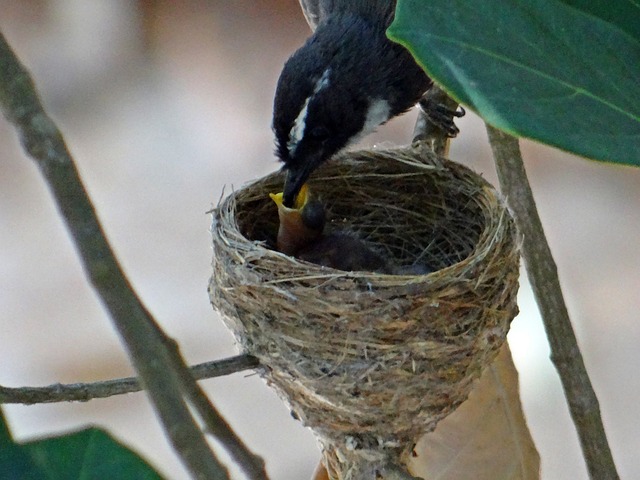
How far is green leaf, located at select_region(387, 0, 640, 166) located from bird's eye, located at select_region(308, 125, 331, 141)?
77 centimetres

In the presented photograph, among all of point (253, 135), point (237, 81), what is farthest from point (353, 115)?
point (237, 81)

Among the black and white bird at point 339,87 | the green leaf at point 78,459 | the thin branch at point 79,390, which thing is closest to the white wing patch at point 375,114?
the black and white bird at point 339,87

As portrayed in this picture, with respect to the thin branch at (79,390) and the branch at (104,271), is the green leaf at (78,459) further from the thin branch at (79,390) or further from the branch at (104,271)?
the thin branch at (79,390)

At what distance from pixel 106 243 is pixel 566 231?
10.0ft

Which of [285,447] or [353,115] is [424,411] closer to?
[353,115]

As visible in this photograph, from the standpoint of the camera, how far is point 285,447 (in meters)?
2.60

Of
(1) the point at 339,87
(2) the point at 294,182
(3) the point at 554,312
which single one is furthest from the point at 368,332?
(1) the point at 339,87

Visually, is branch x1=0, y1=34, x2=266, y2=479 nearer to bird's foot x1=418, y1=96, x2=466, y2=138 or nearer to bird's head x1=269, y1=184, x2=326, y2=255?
bird's head x1=269, y1=184, x2=326, y2=255

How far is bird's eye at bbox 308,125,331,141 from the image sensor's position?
53.3 inches

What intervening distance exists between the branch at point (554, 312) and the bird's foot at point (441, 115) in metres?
0.30

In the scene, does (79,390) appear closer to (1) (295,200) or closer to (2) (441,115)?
(1) (295,200)

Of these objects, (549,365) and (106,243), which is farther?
(549,365)

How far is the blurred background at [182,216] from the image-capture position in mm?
2656

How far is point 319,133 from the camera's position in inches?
53.8
